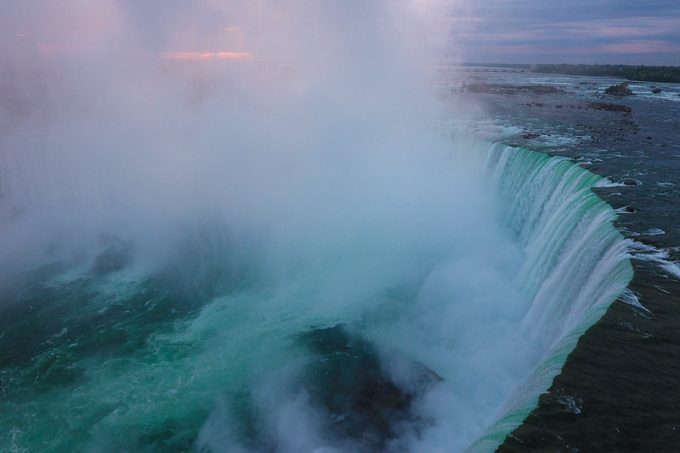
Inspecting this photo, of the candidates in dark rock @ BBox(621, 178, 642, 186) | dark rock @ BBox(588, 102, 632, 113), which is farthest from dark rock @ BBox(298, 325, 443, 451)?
dark rock @ BBox(588, 102, 632, 113)

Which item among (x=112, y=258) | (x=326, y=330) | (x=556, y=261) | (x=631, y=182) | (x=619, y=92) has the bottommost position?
(x=112, y=258)

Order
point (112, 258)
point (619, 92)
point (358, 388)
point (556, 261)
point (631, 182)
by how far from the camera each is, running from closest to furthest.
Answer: point (358, 388) → point (556, 261) → point (631, 182) → point (112, 258) → point (619, 92)

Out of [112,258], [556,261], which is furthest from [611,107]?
[112,258]

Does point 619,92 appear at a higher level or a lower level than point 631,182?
higher

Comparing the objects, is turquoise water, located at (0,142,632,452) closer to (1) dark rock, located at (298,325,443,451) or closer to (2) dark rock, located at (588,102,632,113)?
(1) dark rock, located at (298,325,443,451)

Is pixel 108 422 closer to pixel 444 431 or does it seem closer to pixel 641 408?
pixel 444 431

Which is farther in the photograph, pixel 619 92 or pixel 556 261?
pixel 619 92

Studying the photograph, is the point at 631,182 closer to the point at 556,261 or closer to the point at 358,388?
the point at 556,261

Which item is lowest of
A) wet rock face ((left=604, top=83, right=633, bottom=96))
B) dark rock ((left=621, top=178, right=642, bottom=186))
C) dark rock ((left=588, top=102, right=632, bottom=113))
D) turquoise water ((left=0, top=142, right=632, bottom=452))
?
turquoise water ((left=0, top=142, right=632, bottom=452))

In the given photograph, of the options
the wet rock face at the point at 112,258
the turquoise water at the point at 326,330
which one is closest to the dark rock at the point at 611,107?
the turquoise water at the point at 326,330

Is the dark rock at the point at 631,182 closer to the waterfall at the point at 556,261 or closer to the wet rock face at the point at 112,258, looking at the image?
the waterfall at the point at 556,261

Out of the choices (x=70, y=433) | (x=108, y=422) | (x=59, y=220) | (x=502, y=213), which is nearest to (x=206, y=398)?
(x=108, y=422)
